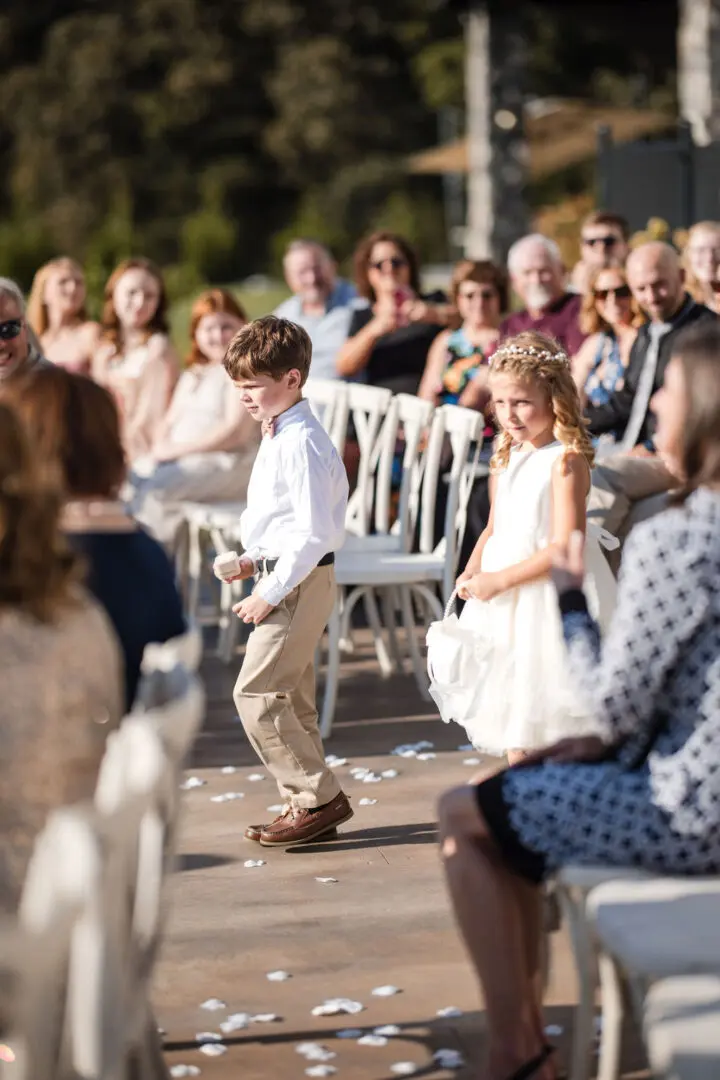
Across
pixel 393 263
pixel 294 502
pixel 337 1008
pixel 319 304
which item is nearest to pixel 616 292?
pixel 393 263

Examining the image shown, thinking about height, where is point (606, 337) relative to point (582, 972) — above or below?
above

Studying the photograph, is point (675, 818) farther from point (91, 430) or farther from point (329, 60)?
point (329, 60)

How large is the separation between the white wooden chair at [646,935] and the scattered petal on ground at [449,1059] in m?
0.47

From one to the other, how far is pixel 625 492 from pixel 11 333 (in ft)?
7.55

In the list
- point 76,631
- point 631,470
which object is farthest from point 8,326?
point 76,631

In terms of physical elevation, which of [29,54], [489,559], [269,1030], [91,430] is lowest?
[269,1030]

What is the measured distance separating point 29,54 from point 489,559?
2148 inches

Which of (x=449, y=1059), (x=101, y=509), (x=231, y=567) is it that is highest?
(x=101, y=509)

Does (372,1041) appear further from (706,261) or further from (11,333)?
(706,261)

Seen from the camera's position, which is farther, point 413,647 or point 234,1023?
point 413,647

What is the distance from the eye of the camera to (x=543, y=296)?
316 inches

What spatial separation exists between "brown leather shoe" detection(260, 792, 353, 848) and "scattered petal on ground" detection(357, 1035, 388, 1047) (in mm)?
1384

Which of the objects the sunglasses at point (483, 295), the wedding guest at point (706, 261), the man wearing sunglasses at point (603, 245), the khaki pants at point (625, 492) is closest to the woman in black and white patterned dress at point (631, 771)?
the khaki pants at point (625, 492)

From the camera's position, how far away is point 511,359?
15.2 ft
